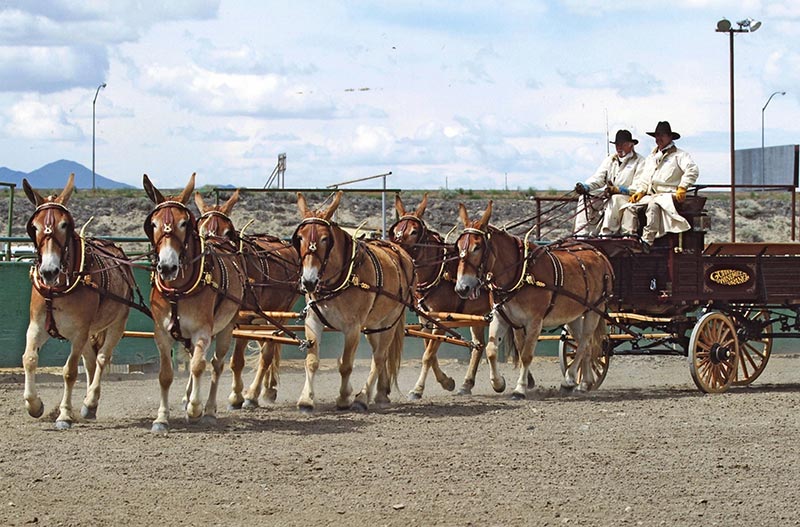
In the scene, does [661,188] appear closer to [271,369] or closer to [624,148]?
[624,148]

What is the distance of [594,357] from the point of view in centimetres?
1531

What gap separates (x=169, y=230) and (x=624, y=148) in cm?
717

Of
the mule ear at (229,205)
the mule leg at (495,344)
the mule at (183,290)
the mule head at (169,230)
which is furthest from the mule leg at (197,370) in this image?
the mule leg at (495,344)

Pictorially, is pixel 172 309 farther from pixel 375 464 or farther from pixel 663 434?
pixel 663 434

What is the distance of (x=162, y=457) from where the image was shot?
938 cm

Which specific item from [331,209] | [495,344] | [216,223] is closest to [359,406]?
[495,344]

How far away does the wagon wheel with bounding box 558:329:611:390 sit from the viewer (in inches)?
603

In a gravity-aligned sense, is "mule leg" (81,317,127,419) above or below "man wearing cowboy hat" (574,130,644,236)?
below

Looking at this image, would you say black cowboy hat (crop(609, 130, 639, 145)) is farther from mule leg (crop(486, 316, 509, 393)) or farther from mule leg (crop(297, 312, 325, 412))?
mule leg (crop(297, 312, 325, 412))

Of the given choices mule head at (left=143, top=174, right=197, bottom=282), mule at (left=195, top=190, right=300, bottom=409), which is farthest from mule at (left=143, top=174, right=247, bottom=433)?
mule at (left=195, top=190, right=300, bottom=409)

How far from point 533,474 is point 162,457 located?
2851 mm

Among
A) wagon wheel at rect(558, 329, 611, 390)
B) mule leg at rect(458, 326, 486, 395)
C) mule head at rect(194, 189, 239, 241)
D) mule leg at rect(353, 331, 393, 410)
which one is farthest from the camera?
wagon wheel at rect(558, 329, 611, 390)

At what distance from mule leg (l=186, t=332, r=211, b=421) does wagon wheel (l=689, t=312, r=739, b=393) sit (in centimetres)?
597

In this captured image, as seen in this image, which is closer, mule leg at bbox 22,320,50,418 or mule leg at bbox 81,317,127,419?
mule leg at bbox 22,320,50,418
